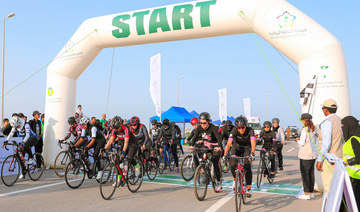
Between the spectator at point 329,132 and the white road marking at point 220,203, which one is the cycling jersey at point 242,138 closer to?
the white road marking at point 220,203

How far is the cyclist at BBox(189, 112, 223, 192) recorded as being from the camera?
7.16 m

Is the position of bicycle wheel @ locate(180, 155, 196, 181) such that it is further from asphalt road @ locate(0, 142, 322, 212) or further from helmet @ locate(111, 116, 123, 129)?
helmet @ locate(111, 116, 123, 129)

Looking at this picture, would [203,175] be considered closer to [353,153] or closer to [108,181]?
[108,181]

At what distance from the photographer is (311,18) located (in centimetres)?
816

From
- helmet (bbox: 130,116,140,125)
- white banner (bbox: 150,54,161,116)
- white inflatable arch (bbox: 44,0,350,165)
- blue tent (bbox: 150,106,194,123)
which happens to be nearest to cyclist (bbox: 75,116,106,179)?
helmet (bbox: 130,116,140,125)

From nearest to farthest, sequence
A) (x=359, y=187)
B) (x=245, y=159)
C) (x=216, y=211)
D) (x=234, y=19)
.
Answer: (x=359, y=187) < (x=216, y=211) < (x=245, y=159) < (x=234, y=19)

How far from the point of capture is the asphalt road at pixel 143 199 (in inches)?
236

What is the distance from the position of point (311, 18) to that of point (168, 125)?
19.3 ft

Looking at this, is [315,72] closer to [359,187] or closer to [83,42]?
[359,187]

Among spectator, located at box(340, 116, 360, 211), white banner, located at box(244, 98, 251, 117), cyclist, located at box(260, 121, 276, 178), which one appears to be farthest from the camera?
white banner, located at box(244, 98, 251, 117)

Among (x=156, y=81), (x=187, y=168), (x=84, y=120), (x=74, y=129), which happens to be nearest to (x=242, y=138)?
(x=187, y=168)

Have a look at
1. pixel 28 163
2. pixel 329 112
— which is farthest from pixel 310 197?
pixel 28 163

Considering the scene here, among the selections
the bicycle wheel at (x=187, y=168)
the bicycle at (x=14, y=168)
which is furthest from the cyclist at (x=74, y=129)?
the bicycle wheel at (x=187, y=168)

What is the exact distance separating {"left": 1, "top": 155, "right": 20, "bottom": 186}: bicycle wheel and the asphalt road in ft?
0.60
